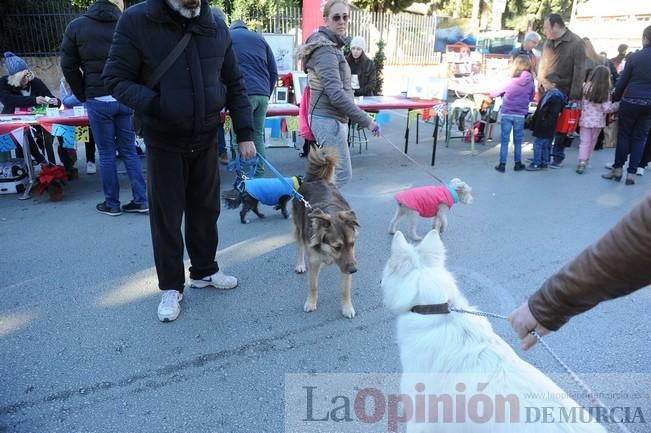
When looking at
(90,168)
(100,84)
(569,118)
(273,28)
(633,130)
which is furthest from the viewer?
(273,28)

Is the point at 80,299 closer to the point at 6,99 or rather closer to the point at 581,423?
the point at 581,423

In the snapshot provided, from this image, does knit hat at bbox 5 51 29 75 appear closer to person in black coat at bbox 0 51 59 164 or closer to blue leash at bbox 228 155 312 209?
person in black coat at bbox 0 51 59 164

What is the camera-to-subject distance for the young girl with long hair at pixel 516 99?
6.98m

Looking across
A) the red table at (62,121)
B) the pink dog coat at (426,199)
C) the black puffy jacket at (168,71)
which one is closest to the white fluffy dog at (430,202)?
the pink dog coat at (426,199)

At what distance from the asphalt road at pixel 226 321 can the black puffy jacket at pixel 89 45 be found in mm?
1607

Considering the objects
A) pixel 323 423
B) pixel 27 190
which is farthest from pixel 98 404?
pixel 27 190

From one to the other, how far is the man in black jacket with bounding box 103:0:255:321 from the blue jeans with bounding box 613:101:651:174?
20.0ft

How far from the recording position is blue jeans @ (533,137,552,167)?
7.39 m

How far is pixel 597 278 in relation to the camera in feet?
3.88

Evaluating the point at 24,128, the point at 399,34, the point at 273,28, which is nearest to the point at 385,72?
the point at 399,34

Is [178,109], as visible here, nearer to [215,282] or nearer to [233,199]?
[215,282]

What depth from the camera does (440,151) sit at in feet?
28.5

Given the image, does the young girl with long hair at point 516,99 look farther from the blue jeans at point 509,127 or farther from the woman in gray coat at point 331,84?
the woman in gray coat at point 331,84

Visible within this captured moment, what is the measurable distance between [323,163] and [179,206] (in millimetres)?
1304
